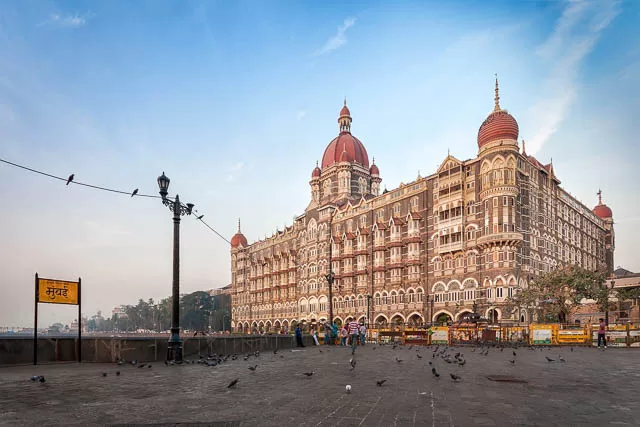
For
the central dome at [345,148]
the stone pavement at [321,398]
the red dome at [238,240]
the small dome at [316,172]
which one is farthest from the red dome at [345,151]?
the stone pavement at [321,398]

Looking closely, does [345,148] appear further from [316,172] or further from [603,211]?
[603,211]

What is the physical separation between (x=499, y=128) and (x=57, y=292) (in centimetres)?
4198

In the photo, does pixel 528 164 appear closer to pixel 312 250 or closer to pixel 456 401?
pixel 312 250

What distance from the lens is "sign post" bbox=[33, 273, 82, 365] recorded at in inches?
550

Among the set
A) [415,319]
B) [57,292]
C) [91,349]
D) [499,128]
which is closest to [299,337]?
[91,349]

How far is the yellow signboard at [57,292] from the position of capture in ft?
46.6

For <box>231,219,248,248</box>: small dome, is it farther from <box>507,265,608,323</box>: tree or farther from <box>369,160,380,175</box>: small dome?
<box>507,265,608,323</box>: tree

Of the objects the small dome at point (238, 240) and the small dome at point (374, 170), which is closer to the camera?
the small dome at point (374, 170)

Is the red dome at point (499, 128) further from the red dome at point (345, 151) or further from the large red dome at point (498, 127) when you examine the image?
the red dome at point (345, 151)

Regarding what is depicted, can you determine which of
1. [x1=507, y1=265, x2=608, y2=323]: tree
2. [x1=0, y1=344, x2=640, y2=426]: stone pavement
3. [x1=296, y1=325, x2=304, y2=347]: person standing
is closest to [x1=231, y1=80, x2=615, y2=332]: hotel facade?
[x1=507, y1=265, x2=608, y2=323]: tree

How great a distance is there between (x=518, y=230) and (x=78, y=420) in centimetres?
4368

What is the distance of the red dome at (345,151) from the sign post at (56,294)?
57.1 meters

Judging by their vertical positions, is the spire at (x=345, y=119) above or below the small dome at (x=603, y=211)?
above

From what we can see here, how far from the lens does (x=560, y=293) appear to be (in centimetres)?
4034
